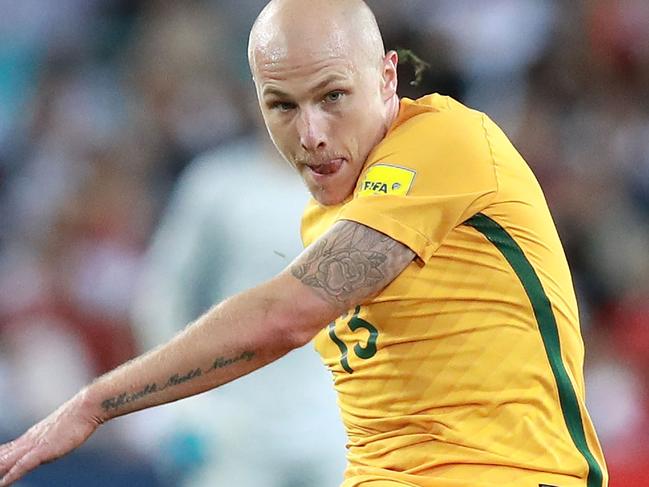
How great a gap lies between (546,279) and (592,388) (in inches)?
117

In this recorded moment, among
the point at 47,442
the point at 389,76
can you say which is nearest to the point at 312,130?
the point at 389,76

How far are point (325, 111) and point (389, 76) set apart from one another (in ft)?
0.98

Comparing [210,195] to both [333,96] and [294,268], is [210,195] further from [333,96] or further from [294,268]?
[294,268]

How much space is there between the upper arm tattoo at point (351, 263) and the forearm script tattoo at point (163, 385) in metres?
0.24

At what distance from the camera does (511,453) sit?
120 inches

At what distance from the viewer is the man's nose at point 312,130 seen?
3.22 metres

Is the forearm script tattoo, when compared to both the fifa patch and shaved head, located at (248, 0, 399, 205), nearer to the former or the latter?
the fifa patch

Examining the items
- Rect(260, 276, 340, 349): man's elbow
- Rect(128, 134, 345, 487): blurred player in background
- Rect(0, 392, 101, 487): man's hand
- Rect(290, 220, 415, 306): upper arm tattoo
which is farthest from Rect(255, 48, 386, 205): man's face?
Rect(128, 134, 345, 487): blurred player in background

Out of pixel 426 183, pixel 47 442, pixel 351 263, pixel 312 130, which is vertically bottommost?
pixel 47 442

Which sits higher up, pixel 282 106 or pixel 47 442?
pixel 282 106

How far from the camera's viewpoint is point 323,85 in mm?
3197

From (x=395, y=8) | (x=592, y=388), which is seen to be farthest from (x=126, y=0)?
(x=592, y=388)

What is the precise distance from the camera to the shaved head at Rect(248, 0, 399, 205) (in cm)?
320

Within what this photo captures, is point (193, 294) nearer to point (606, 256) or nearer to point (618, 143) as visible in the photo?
point (606, 256)
